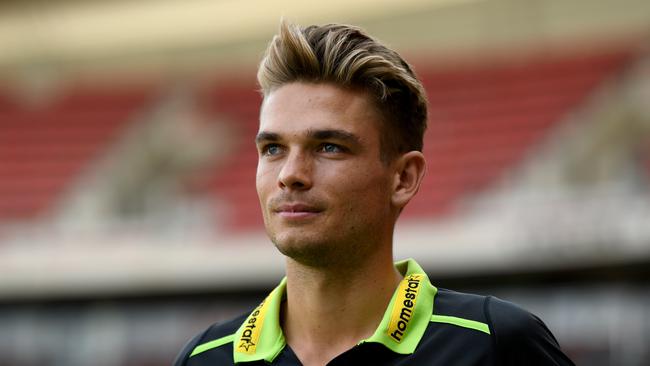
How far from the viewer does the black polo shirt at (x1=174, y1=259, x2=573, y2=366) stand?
95.7 inches

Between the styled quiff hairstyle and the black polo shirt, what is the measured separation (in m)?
0.31

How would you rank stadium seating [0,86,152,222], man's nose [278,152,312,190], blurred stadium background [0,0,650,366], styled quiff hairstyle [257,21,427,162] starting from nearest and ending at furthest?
1. man's nose [278,152,312,190]
2. styled quiff hairstyle [257,21,427,162]
3. blurred stadium background [0,0,650,366]
4. stadium seating [0,86,152,222]

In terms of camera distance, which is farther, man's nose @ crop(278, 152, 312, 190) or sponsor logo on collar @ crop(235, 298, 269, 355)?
sponsor logo on collar @ crop(235, 298, 269, 355)

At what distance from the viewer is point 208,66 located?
1427 centimetres

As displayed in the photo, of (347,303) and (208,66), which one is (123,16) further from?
(347,303)

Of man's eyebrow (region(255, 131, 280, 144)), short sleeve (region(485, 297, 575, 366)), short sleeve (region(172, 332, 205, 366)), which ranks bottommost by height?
short sleeve (region(485, 297, 575, 366))

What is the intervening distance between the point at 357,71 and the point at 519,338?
619 mm

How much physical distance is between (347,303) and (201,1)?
12.4 m

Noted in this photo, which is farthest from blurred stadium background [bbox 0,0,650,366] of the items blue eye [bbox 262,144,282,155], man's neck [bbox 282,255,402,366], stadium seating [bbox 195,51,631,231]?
blue eye [bbox 262,144,282,155]

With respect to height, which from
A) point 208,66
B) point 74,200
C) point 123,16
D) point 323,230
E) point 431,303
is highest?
point 123,16

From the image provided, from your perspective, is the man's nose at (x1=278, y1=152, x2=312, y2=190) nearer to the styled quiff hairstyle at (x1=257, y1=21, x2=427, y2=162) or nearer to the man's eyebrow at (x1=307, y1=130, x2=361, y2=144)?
the man's eyebrow at (x1=307, y1=130, x2=361, y2=144)

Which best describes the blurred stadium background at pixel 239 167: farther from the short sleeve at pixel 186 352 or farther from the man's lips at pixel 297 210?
the man's lips at pixel 297 210

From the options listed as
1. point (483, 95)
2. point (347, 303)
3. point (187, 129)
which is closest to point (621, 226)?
point (483, 95)

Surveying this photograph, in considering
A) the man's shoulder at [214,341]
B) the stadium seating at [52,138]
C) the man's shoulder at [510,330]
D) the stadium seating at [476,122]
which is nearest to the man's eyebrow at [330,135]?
the man's shoulder at [510,330]
